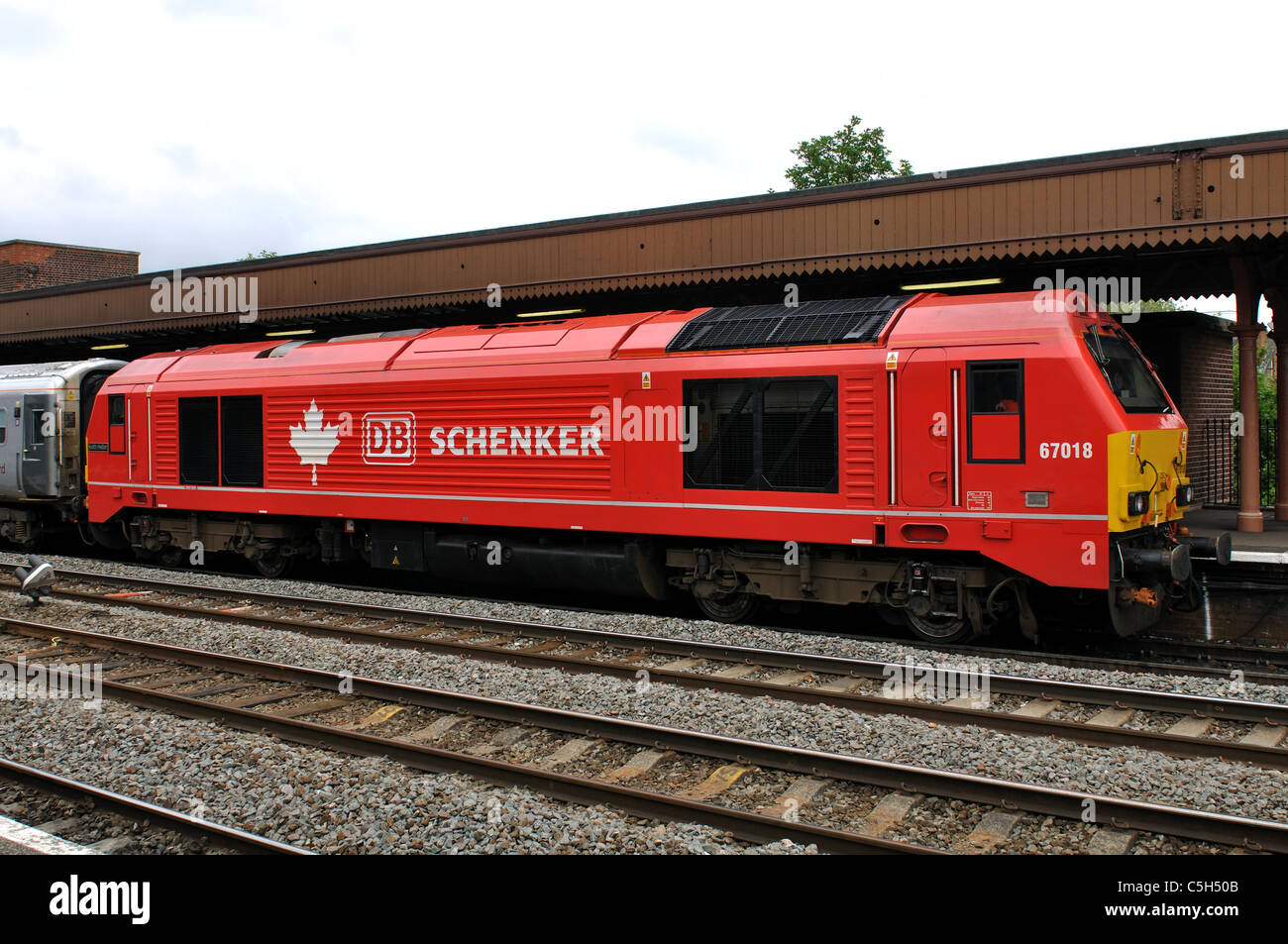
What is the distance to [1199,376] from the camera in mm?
15484

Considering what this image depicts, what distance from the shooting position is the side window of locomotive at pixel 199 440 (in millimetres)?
14047

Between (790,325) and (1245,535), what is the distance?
20.9 ft

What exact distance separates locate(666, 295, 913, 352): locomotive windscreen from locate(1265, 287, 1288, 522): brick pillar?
22.6 feet

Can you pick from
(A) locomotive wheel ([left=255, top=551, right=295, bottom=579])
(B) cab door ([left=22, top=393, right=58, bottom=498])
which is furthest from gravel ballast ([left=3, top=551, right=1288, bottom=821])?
(B) cab door ([left=22, top=393, right=58, bottom=498])

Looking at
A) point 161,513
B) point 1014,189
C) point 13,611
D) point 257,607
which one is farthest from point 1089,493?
point 161,513

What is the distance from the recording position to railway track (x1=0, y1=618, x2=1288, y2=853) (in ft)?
17.2

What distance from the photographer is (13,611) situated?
12.1m

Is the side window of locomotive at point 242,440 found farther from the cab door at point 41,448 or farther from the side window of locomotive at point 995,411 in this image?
the side window of locomotive at point 995,411

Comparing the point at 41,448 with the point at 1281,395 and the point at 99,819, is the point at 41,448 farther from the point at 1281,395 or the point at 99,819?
the point at 1281,395

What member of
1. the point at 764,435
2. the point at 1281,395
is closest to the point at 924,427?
the point at 764,435

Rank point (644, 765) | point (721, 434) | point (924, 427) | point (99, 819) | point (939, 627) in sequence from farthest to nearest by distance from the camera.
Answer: point (721, 434)
point (939, 627)
point (924, 427)
point (644, 765)
point (99, 819)

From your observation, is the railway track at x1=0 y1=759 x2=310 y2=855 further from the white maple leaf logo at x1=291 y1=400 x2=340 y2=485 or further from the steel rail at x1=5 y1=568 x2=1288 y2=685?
the white maple leaf logo at x1=291 y1=400 x2=340 y2=485
